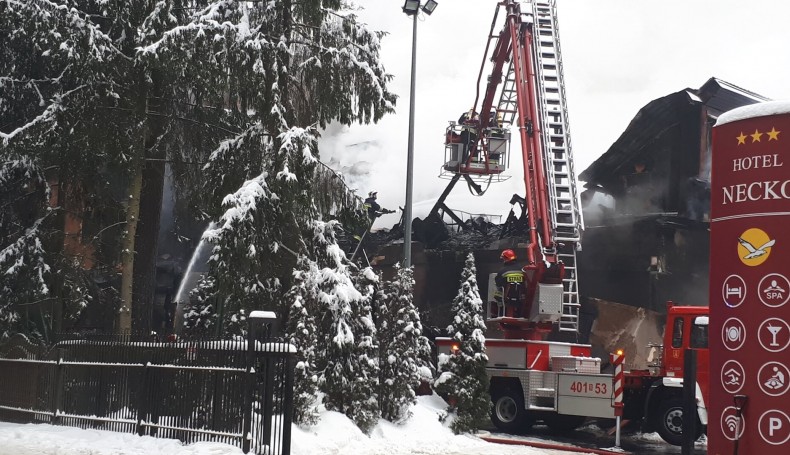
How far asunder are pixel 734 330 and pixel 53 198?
761 inches

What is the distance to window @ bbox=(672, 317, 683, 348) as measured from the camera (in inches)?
674

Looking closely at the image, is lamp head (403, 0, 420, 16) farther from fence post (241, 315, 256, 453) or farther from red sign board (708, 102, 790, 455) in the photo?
red sign board (708, 102, 790, 455)

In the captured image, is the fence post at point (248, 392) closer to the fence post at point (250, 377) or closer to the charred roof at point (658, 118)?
the fence post at point (250, 377)

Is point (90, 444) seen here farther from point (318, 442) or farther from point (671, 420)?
point (671, 420)

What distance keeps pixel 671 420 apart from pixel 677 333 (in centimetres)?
165

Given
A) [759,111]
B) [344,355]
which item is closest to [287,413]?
[344,355]

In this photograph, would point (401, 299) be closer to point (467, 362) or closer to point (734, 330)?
point (467, 362)

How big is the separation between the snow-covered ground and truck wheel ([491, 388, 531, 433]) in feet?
7.19

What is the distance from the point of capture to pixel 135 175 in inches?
763

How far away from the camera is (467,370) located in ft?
60.3

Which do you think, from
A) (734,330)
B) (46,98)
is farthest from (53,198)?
(734,330)

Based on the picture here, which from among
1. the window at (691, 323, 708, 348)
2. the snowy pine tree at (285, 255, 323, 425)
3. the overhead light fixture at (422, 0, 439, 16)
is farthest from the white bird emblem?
the overhead light fixture at (422, 0, 439, 16)

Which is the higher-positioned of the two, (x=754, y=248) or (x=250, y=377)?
(x=754, y=248)

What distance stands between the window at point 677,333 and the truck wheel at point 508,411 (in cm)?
377
